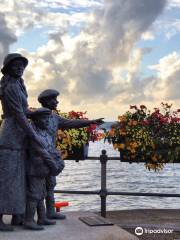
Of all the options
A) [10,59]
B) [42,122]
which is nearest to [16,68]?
[10,59]

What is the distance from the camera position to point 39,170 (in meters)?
6.63

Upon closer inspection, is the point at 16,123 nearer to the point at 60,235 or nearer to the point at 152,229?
the point at 60,235

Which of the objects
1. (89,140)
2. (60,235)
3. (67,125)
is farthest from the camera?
(89,140)

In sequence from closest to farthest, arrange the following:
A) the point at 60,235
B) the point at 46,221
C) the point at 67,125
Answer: the point at 60,235, the point at 46,221, the point at 67,125

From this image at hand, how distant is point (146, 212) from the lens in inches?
471

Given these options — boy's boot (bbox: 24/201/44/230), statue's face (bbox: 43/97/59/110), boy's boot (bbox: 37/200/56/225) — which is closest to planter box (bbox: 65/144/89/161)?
statue's face (bbox: 43/97/59/110)

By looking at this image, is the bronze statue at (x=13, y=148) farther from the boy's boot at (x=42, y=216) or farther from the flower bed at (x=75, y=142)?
the flower bed at (x=75, y=142)

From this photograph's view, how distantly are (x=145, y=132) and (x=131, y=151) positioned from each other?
42cm

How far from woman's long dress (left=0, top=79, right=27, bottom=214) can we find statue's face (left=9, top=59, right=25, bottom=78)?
0.15 meters

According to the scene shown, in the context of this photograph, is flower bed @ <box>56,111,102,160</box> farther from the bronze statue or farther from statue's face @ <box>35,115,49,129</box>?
the bronze statue

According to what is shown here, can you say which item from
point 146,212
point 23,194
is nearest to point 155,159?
A: point 146,212

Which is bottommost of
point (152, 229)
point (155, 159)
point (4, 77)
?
point (152, 229)

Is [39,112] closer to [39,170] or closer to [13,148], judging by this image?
[13,148]

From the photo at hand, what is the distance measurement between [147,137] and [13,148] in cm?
396
